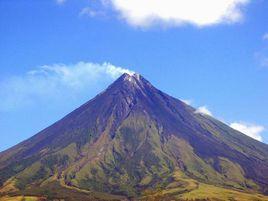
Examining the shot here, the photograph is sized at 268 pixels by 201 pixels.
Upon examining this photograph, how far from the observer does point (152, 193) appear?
341ft
